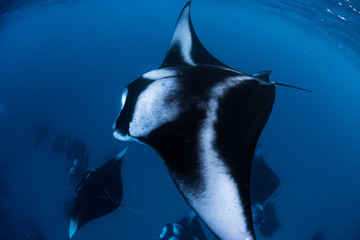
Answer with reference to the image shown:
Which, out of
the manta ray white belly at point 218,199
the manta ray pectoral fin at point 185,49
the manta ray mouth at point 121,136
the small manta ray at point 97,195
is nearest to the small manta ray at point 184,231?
the small manta ray at point 97,195

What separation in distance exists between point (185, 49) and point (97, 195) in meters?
3.05

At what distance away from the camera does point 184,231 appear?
204 inches

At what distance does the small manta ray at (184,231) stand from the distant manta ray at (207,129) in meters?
3.97

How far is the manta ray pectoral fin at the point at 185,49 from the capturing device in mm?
3287

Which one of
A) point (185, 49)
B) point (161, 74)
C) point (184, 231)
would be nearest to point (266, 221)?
point (184, 231)

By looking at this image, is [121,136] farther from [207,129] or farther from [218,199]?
[218,199]

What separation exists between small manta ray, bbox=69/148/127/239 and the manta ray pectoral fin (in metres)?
1.97

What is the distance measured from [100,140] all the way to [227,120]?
1455 cm

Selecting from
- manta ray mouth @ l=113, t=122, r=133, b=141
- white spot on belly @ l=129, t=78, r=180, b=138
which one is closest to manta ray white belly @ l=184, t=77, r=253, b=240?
white spot on belly @ l=129, t=78, r=180, b=138

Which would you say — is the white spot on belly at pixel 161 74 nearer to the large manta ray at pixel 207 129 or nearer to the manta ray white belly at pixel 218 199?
the large manta ray at pixel 207 129

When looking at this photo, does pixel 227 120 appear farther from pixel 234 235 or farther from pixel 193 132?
pixel 234 235

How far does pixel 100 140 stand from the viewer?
586 inches

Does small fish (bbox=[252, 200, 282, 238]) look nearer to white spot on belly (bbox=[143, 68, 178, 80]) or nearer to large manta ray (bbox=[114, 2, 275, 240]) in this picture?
large manta ray (bbox=[114, 2, 275, 240])

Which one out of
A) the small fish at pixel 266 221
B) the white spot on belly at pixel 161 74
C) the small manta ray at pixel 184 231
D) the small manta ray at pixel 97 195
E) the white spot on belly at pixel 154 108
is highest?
the white spot on belly at pixel 161 74
